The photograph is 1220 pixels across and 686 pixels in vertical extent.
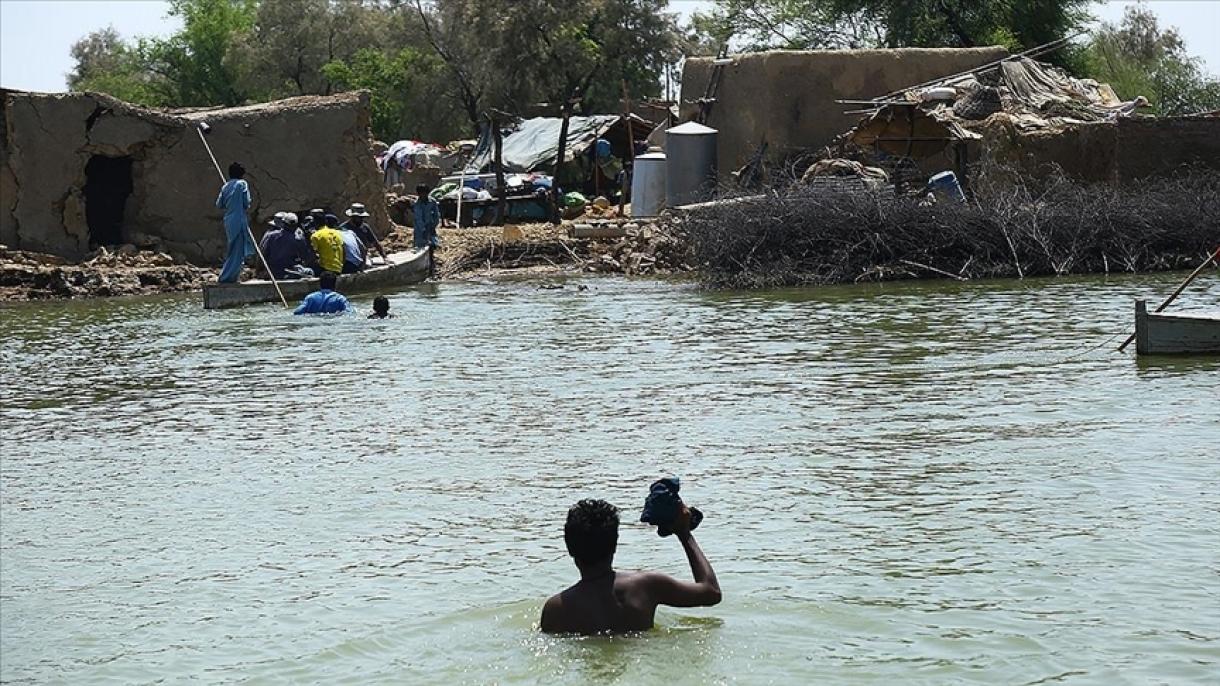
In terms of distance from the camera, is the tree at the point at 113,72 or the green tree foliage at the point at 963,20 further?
the tree at the point at 113,72

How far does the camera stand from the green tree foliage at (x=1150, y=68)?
40031 mm

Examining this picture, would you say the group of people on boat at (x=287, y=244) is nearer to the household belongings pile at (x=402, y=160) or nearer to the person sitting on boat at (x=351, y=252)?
the person sitting on boat at (x=351, y=252)

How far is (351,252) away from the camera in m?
22.3

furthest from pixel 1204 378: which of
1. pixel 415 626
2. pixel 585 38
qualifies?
pixel 585 38

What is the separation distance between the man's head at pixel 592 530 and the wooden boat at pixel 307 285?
15.2 meters

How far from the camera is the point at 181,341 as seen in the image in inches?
721

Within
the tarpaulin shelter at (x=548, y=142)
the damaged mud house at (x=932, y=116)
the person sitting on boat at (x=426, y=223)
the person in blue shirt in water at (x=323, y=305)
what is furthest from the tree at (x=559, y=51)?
the person in blue shirt in water at (x=323, y=305)

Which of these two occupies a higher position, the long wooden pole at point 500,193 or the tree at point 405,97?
the tree at point 405,97

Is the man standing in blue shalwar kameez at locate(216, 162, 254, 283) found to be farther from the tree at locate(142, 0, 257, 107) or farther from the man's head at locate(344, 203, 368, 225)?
the tree at locate(142, 0, 257, 107)

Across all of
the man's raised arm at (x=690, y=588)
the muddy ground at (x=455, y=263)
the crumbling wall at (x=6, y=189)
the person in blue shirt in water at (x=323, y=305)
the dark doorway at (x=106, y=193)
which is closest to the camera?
the man's raised arm at (x=690, y=588)

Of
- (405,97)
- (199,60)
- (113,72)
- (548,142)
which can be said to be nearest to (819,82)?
(548,142)

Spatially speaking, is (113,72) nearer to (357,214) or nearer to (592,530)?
(357,214)

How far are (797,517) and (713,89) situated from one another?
69.3ft

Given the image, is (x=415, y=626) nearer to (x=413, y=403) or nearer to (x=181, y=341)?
(x=413, y=403)
